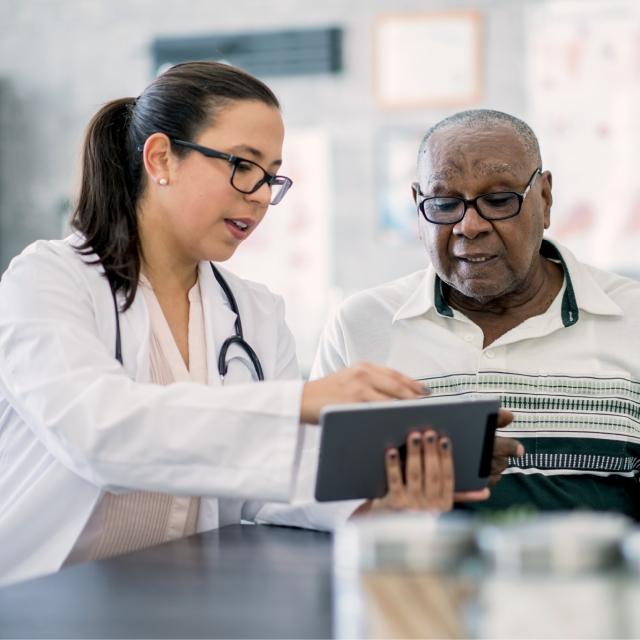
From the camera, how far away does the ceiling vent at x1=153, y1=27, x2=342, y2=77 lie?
13.2ft

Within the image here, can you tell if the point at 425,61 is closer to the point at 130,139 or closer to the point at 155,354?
the point at 130,139

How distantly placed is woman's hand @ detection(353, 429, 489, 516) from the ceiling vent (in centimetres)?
293

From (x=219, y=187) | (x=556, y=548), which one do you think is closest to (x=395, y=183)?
(x=219, y=187)

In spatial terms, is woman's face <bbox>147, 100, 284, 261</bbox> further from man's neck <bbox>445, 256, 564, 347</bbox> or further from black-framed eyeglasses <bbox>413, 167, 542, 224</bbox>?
man's neck <bbox>445, 256, 564, 347</bbox>

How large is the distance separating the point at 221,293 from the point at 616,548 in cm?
121

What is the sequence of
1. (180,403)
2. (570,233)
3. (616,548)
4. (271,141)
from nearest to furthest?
(616,548)
(180,403)
(271,141)
(570,233)

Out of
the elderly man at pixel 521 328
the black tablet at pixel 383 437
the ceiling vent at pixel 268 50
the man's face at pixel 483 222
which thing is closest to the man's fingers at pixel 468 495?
the black tablet at pixel 383 437

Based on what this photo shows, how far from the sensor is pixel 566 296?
75.5 inches

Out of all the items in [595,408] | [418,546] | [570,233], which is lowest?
[570,233]

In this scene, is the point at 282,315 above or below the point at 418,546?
below

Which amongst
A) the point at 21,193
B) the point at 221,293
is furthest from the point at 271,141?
the point at 21,193

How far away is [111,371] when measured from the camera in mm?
1344

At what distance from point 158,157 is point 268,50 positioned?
2.59 m

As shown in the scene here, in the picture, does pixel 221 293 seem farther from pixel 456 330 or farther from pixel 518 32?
pixel 518 32
